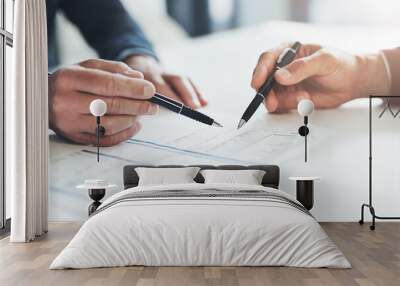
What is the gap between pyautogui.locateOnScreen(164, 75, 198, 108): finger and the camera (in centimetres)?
763

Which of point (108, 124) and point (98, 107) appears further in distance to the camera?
point (108, 124)

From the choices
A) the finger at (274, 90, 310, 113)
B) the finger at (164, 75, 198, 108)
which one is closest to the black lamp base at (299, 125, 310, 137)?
the finger at (274, 90, 310, 113)

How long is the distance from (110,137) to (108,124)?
0.17 meters

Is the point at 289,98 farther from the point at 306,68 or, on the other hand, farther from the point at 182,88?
the point at 182,88

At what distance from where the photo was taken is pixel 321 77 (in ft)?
25.0

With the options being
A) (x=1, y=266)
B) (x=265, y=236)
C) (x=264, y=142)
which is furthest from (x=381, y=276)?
(x=264, y=142)

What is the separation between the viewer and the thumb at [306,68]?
25.0 ft

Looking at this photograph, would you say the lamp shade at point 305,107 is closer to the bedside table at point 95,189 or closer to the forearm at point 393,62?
the forearm at point 393,62

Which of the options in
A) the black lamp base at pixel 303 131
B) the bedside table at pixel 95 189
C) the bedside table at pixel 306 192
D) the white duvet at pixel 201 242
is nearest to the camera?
the white duvet at pixel 201 242

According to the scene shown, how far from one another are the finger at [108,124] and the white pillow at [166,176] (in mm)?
696

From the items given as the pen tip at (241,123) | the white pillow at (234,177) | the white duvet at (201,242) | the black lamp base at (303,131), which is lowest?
the white duvet at (201,242)

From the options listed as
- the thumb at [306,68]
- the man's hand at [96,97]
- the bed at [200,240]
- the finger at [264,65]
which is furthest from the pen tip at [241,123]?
the bed at [200,240]

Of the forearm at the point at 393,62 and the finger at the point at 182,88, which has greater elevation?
the forearm at the point at 393,62

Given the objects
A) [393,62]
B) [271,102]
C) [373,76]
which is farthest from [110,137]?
[393,62]
